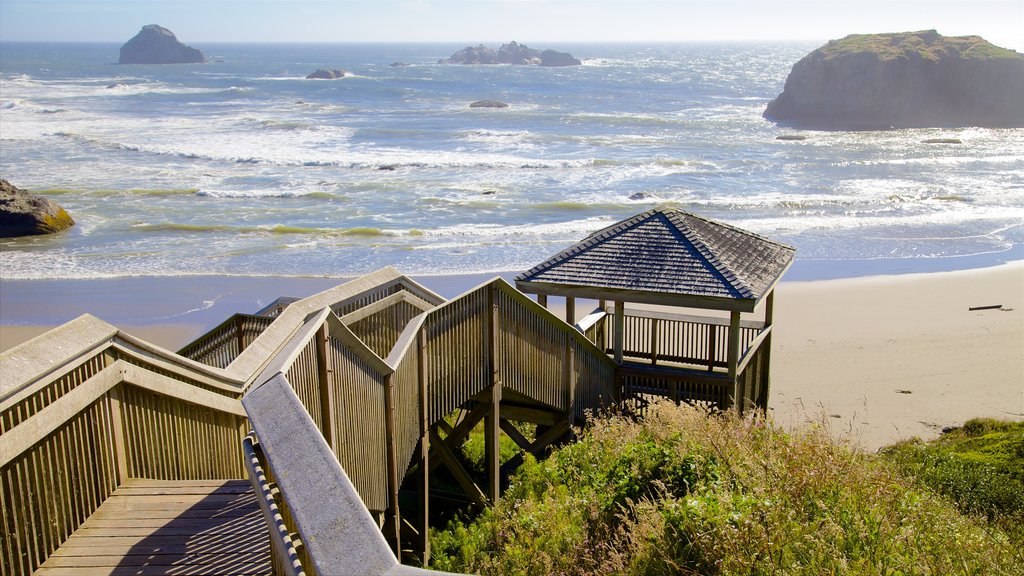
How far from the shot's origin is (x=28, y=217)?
3112 centimetres

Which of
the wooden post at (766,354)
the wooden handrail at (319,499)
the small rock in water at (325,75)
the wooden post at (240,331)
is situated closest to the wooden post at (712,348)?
the wooden post at (766,354)

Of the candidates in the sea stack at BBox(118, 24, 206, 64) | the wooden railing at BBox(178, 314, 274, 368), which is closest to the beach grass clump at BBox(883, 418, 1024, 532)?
the wooden railing at BBox(178, 314, 274, 368)

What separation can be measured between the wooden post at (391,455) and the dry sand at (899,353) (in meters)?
6.45

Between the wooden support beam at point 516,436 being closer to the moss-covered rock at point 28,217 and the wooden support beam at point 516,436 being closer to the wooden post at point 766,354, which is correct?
the wooden post at point 766,354

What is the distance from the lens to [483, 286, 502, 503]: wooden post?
32.5 feet

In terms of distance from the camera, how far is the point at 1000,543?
6.67m

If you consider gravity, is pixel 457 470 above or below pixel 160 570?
below

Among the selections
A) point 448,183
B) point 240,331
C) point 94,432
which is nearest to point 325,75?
point 448,183

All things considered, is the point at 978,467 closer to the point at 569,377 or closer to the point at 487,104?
the point at 569,377

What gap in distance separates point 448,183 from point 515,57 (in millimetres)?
153085

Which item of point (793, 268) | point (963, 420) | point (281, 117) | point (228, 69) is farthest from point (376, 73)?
point (963, 420)

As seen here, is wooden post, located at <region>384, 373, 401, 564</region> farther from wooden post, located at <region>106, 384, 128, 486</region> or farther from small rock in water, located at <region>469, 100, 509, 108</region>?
small rock in water, located at <region>469, 100, 509, 108</region>

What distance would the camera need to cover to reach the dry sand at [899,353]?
15.8 metres

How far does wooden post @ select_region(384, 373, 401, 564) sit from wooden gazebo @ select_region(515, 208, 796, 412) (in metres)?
4.86
